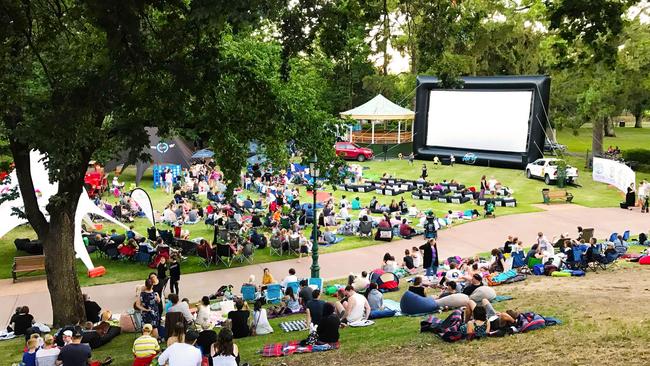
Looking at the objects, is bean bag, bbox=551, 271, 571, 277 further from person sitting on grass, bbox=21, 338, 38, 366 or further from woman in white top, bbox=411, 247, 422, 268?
person sitting on grass, bbox=21, 338, 38, 366

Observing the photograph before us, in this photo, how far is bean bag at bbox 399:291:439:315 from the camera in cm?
1213

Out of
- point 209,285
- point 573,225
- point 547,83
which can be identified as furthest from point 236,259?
point 547,83

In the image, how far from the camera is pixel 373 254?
20094 mm

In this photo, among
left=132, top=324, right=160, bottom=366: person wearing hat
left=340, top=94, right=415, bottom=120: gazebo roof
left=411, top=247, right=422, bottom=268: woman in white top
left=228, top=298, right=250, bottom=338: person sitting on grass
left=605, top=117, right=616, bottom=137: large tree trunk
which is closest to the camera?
left=132, top=324, right=160, bottom=366: person wearing hat

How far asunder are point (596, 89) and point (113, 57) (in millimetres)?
34355

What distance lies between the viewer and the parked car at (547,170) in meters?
33.4

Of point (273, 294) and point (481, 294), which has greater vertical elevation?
point (481, 294)

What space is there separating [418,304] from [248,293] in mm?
4492

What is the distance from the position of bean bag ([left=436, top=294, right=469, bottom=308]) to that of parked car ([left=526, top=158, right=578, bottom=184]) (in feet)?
78.2

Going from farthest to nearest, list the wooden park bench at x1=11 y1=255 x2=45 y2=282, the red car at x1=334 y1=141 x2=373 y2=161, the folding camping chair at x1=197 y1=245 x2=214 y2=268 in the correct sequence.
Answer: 1. the red car at x1=334 y1=141 x2=373 y2=161
2. the folding camping chair at x1=197 y1=245 x2=214 y2=268
3. the wooden park bench at x1=11 y1=255 x2=45 y2=282

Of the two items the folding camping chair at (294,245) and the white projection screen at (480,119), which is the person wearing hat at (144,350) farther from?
the white projection screen at (480,119)

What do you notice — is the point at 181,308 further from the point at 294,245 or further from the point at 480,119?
the point at 480,119

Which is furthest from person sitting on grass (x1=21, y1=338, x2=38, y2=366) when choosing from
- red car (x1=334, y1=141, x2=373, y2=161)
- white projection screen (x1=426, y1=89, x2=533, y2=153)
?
red car (x1=334, y1=141, x2=373, y2=161)

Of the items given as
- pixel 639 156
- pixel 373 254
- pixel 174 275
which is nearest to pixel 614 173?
pixel 639 156
